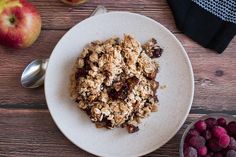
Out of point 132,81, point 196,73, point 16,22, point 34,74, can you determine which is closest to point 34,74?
point 34,74

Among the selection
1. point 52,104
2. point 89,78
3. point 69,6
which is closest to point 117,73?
point 89,78

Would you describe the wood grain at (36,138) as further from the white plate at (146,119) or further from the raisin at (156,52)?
the raisin at (156,52)

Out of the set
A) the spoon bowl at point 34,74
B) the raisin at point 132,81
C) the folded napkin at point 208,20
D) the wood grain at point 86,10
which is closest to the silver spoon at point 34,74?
the spoon bowl at point 34,74

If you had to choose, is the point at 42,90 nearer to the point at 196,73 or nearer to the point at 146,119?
the point at 146,119

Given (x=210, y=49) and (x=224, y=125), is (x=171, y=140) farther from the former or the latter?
(x=210, y=49)

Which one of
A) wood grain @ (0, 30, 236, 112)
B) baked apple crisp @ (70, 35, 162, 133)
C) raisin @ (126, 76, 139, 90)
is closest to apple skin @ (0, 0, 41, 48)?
wood grain @ (0, 30, 236, 112)

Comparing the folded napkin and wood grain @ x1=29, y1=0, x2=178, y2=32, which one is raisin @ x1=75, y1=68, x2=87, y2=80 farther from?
the folded napkin
